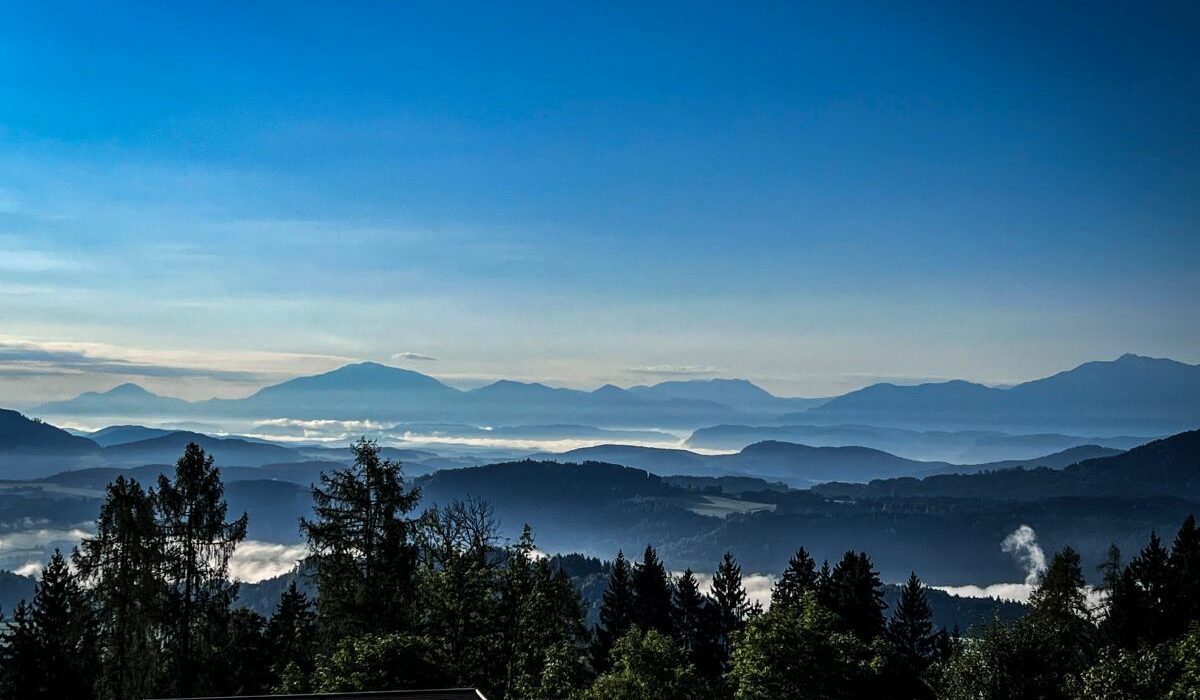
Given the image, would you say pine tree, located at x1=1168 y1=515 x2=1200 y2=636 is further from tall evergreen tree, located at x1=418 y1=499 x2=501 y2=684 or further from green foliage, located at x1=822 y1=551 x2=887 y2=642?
tall evergreen tree, located at x1=418 y1=499 x2=501 y2=684

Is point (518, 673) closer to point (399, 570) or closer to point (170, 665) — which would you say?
point (399, 570)

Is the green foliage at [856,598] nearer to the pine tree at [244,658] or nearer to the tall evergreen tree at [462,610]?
the tall evergreen tree at [462,610]

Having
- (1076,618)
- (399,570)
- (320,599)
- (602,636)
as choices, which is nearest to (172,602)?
(320,599)

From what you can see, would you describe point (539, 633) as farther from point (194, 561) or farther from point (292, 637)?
point (292, 637)

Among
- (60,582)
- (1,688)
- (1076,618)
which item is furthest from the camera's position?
(1076,618)

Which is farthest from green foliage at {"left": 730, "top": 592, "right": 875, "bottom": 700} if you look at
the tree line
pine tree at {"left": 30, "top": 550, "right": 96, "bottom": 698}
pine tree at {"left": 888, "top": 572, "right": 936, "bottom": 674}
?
pine tree at {"left": 888, "top": 572, "right": 936, "bottom": 674}

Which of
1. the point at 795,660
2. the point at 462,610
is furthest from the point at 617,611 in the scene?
the point at 795,660

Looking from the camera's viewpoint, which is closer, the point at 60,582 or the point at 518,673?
the point at 518,673
